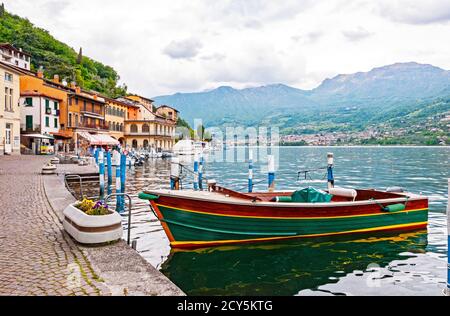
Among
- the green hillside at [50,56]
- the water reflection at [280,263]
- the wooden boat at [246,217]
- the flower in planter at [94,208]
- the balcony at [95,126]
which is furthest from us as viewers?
the green hillside at [50,56]

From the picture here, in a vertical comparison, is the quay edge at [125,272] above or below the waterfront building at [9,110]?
below

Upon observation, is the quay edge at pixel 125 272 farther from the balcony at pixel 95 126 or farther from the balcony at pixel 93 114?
the balcony at pixel 93 114

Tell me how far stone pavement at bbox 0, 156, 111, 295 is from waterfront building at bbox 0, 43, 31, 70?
2483 inches

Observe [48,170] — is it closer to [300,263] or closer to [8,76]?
[300,263]

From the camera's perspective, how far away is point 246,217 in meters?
11.7

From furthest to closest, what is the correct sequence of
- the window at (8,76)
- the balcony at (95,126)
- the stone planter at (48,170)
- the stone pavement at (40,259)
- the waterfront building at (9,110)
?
1. the balcony at (95,126)
2. the window at (8,76)
3. the waterfront building at (9,110)
4. the stone planter at (48,170)
5. the stone pavement at (40,259)

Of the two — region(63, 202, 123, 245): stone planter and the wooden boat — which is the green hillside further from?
region(63, 202, 123, 245): stone planter

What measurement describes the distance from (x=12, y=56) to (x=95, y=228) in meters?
73.7

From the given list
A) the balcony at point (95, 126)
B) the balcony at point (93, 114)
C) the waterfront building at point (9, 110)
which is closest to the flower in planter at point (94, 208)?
the waterfront building at point (9, 110)

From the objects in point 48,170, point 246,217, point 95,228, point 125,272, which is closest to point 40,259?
point 95,228

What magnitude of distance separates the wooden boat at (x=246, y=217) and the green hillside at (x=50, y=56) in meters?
76.8

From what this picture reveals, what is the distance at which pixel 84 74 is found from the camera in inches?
3922

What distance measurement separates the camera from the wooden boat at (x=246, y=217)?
37.4 feet

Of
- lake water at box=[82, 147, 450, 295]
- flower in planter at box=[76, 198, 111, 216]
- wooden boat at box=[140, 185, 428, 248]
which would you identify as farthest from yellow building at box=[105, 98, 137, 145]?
flower in planter at box=[76, 198, 111, 216]
